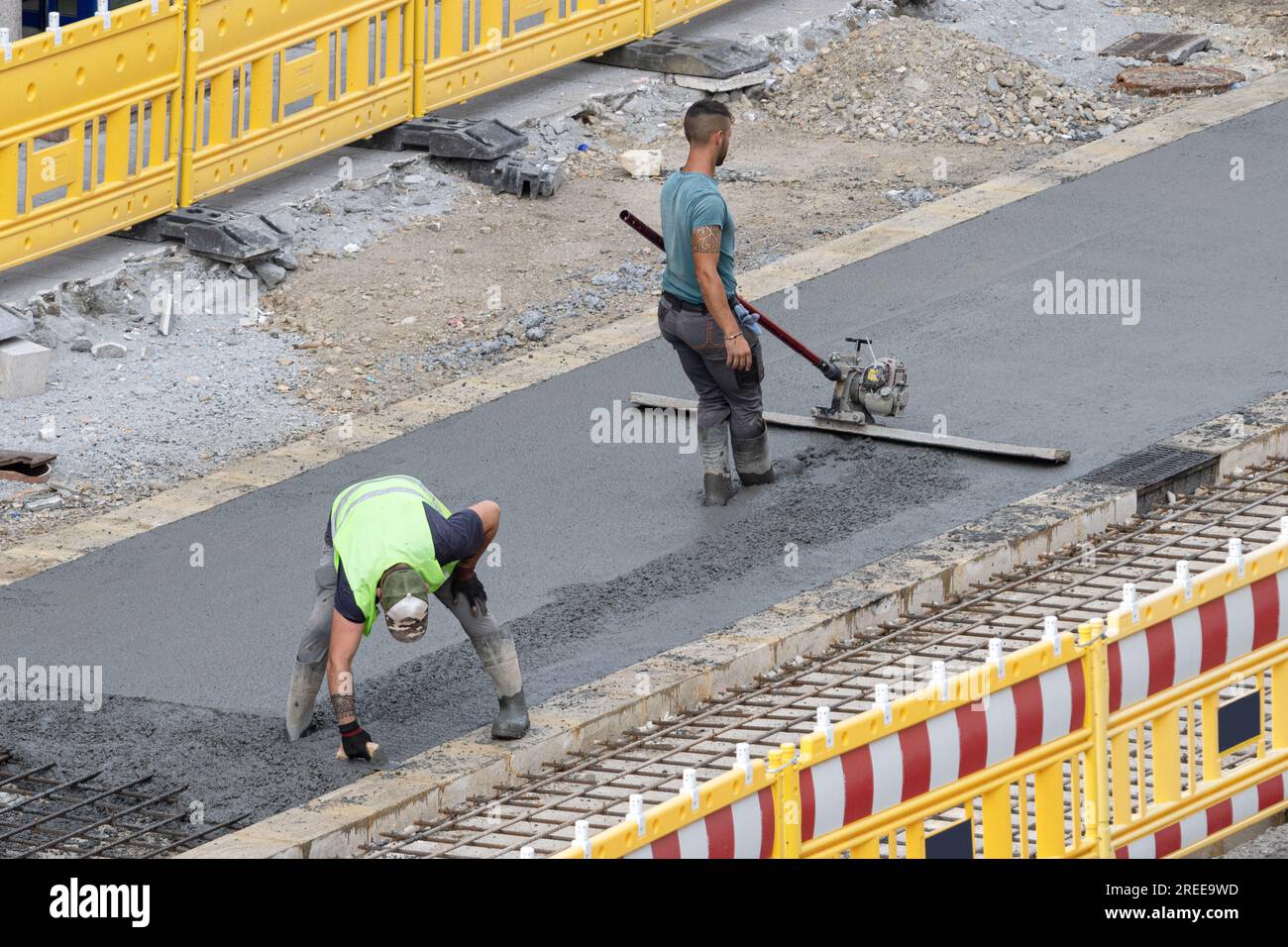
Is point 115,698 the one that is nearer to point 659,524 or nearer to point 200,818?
point 200,818

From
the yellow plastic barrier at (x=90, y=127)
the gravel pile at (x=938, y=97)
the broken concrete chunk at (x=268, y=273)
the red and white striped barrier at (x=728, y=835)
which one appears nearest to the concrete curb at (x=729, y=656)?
the red and white striped barrier at (x=728, y=835)

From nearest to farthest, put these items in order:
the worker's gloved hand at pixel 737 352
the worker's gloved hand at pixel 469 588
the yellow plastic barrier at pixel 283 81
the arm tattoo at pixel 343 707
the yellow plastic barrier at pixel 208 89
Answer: the arm tattoo at pixel 343 707 < the worker's gloved hand at pixel 469 588 < the worker's gloved hand at pixel 737 352 < the yellow plastic barrier at pixel 208 89 < the yellow plastic barrier at pixel 283 81

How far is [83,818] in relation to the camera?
8.52 m

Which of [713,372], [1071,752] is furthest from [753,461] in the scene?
[1071,752]

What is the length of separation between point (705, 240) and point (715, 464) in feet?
3.76

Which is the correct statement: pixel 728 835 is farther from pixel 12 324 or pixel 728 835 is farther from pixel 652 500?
pixel 12 324

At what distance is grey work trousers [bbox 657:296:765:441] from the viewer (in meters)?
11.0

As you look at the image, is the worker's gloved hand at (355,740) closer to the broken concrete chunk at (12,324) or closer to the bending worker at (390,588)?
the bending worker at (390,588)

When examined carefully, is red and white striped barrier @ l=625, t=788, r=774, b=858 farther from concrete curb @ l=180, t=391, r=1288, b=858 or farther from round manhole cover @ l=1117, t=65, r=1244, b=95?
round manhole cover @ l=1117, t=65, r=1244, b=95

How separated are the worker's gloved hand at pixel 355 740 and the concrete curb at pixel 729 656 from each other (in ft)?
0.48

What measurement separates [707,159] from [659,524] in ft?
5.63

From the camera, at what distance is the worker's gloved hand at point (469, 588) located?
344 inches

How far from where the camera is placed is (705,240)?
10.7 m

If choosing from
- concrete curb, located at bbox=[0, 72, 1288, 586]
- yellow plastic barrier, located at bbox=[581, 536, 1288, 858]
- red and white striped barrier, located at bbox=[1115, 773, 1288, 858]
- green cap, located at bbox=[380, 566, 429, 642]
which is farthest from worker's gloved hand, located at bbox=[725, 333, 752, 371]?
red and white striped barrier, located at bbox=[1115, 773, 1288, 858]
